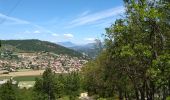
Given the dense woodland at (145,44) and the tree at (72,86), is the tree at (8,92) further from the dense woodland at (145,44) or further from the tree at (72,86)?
the dense woodland at (145,44)

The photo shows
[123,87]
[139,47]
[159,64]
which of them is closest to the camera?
[159,64]

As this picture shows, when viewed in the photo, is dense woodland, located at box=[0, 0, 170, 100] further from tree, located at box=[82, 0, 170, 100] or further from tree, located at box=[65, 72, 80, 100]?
tree, located at box=[65, 72, 80, 100]

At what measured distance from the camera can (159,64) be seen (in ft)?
79.4

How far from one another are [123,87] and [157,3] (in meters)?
33.7

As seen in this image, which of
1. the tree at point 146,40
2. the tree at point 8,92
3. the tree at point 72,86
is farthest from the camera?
the tree at point 72,86

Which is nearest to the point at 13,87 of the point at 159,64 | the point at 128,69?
the point at 128,69

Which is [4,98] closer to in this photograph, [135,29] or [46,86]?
[46,86]

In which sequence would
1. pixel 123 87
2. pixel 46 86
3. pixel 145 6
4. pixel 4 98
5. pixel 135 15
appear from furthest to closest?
pixel 46 86 < pixel 4 98 < pixel 123 87 < pixel 135 15 < pixel 145 6

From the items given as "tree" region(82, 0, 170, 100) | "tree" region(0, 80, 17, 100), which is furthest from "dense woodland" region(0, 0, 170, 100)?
"tree" region(0, 80, 17, 100)

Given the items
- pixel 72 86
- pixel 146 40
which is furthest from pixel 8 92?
pixel 146 40

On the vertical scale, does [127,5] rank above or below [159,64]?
above

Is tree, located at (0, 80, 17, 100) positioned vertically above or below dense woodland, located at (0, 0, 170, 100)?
below

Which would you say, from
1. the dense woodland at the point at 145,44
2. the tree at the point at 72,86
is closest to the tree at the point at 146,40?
the dense woodland at the point at 145,44

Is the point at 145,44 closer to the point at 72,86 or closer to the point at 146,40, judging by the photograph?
the point at 146,40
